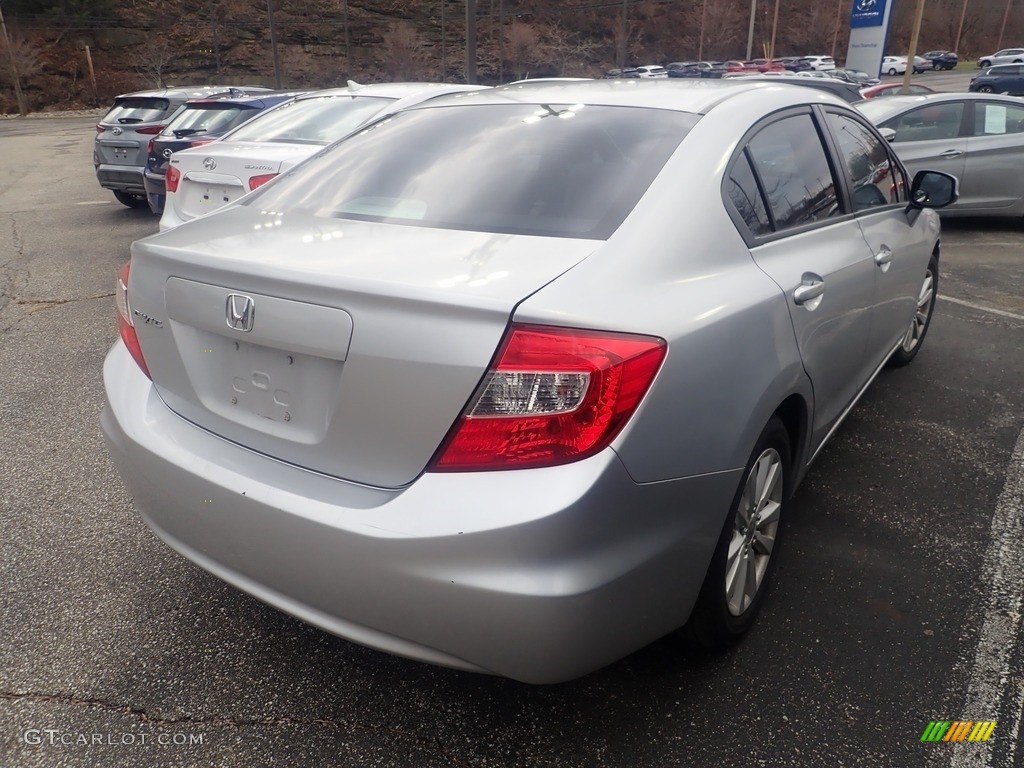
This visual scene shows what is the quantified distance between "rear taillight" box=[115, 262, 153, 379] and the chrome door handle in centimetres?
185

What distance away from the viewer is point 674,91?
104 inches

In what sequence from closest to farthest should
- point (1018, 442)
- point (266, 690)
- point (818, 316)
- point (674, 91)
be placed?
point (266, 690) < point (818, 316) < point (674, 91) < point (1018, 442)

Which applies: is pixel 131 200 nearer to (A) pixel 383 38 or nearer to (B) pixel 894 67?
(B) pixel 894 67

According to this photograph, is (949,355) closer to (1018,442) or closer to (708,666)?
(1018,442)

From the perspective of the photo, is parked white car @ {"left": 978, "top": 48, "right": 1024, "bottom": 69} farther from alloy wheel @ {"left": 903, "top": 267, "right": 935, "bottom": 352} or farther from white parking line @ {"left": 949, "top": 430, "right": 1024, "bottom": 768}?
white parking line @ {"left": 949, "top": 430, "right": 1024, "bottom": 768}

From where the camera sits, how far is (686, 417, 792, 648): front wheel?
2.07 m

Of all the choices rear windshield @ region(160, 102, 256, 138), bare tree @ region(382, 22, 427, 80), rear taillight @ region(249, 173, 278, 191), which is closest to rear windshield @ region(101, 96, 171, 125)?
rear windshield @ region(160, 102, 256, 138)

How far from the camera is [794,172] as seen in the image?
105 inches

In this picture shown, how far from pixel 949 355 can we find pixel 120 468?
15.6 ft

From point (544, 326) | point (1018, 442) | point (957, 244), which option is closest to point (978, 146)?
point (957, 244)

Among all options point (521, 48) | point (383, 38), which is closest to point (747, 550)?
point (383, 38)

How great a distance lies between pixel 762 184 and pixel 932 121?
24.9 ft

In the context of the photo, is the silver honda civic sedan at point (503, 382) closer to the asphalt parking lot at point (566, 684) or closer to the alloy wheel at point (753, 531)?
the alloy wheel at point (753, 531)

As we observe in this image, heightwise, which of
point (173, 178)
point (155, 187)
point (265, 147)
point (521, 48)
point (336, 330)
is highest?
point (336, 330)
